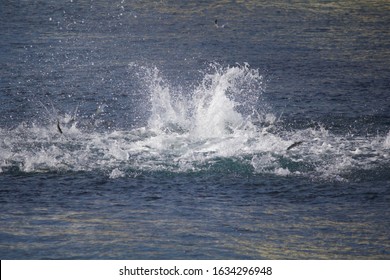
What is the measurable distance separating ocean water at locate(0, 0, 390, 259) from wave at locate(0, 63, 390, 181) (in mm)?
65

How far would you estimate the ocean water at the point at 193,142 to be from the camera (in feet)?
64.6

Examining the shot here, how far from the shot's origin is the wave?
24.3 m

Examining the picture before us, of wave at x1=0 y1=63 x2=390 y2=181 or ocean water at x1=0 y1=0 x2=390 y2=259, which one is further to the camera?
wave at x1=0 y1=63 x2=390 y2=181

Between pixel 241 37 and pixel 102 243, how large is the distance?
91.5ft

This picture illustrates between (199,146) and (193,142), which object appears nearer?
(199,146)

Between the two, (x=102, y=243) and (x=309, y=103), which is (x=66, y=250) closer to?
(x=102, y=243)

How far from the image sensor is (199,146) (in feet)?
86.3

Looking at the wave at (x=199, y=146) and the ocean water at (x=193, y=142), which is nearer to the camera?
the ocean water at (x=193, y=142)

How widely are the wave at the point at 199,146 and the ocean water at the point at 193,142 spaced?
7cm

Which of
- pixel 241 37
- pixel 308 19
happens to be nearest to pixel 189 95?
pixel 241 37

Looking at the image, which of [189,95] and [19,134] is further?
[189,95]

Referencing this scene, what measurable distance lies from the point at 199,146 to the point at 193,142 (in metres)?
0.50

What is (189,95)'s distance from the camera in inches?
1309

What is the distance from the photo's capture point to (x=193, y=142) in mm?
26766
